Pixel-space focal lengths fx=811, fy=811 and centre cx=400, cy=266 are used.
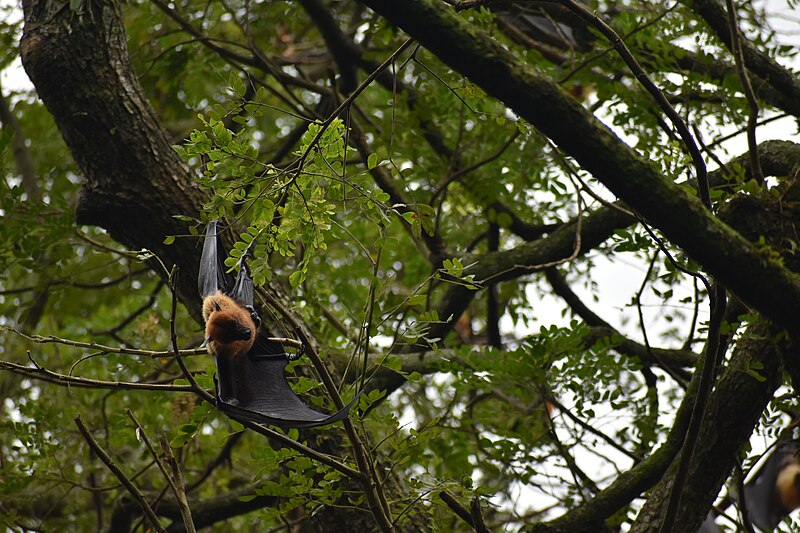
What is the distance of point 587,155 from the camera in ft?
8.18

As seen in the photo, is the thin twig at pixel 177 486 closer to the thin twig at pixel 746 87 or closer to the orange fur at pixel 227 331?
the orange fur at pixel 227 331

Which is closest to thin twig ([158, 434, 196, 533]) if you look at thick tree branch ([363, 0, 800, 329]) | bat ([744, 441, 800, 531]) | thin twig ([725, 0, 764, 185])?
thick tree branch ([363, 0, 800, 329])

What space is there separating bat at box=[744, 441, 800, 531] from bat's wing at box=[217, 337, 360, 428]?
8.40ft

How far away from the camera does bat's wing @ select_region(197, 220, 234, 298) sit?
3141 mm

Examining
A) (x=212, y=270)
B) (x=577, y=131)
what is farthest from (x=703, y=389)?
(x=212, y=270)

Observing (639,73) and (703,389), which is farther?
(703,389)

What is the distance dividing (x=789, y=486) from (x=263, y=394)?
9.46 feet

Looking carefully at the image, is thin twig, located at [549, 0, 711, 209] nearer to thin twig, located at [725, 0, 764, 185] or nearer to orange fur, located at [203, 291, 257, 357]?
thin twig, located at [725, 0, 764, 185]

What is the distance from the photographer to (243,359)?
2820mm

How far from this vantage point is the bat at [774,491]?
4.09 meters

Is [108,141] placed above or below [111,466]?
above

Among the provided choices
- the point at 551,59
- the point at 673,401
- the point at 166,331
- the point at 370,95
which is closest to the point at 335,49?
the point at 551,59

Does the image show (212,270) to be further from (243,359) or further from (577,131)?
(577,131)

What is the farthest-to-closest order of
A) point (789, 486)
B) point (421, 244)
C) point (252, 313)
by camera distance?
point (421, 244) < point (789, 486) < point (252, 313)
